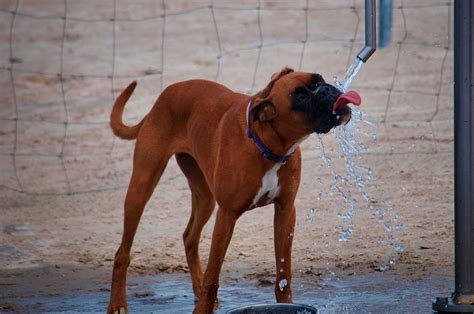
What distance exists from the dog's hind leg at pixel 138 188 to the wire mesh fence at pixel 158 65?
2.53m

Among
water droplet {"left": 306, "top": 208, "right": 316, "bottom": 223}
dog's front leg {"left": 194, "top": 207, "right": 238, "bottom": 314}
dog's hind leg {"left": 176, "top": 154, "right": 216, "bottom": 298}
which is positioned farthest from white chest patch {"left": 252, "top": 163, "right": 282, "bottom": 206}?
water droplet {"left": 306, "top": 208, "right": 316, "bottom": 223}

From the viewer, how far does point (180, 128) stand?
5422 mm

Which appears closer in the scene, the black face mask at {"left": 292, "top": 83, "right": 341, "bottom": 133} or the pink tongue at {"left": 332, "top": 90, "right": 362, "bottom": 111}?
the pink tongue at {"left": 332, "top": 90, "right": 362, "bottom": 111}

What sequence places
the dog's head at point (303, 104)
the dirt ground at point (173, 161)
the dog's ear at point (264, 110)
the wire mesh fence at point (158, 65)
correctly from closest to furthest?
the dog's head at point (303, 104), the dog's ear at point (264, 110), the dirt ground at point (173, 161), the wire mesh fence at point (158, 65)

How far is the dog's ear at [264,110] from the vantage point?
4734 mm

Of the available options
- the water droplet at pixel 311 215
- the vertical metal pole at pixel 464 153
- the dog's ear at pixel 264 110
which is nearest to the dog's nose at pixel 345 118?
the dog's ear at pixel 264 110

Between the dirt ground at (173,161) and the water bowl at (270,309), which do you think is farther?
the dirt ground at (173,161)

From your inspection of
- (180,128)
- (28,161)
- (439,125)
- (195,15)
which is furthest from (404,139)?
(195,15)

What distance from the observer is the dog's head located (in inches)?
182

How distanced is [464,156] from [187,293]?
170 cm

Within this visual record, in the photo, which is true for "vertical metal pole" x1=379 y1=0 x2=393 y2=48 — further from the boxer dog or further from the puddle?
the boxer dog

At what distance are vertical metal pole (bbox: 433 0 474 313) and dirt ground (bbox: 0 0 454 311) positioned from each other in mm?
857

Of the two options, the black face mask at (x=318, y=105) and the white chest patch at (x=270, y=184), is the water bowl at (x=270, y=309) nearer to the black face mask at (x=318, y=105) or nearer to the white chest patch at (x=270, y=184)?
the white chest patch at (x=270, y=184)

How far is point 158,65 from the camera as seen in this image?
37.8ft
